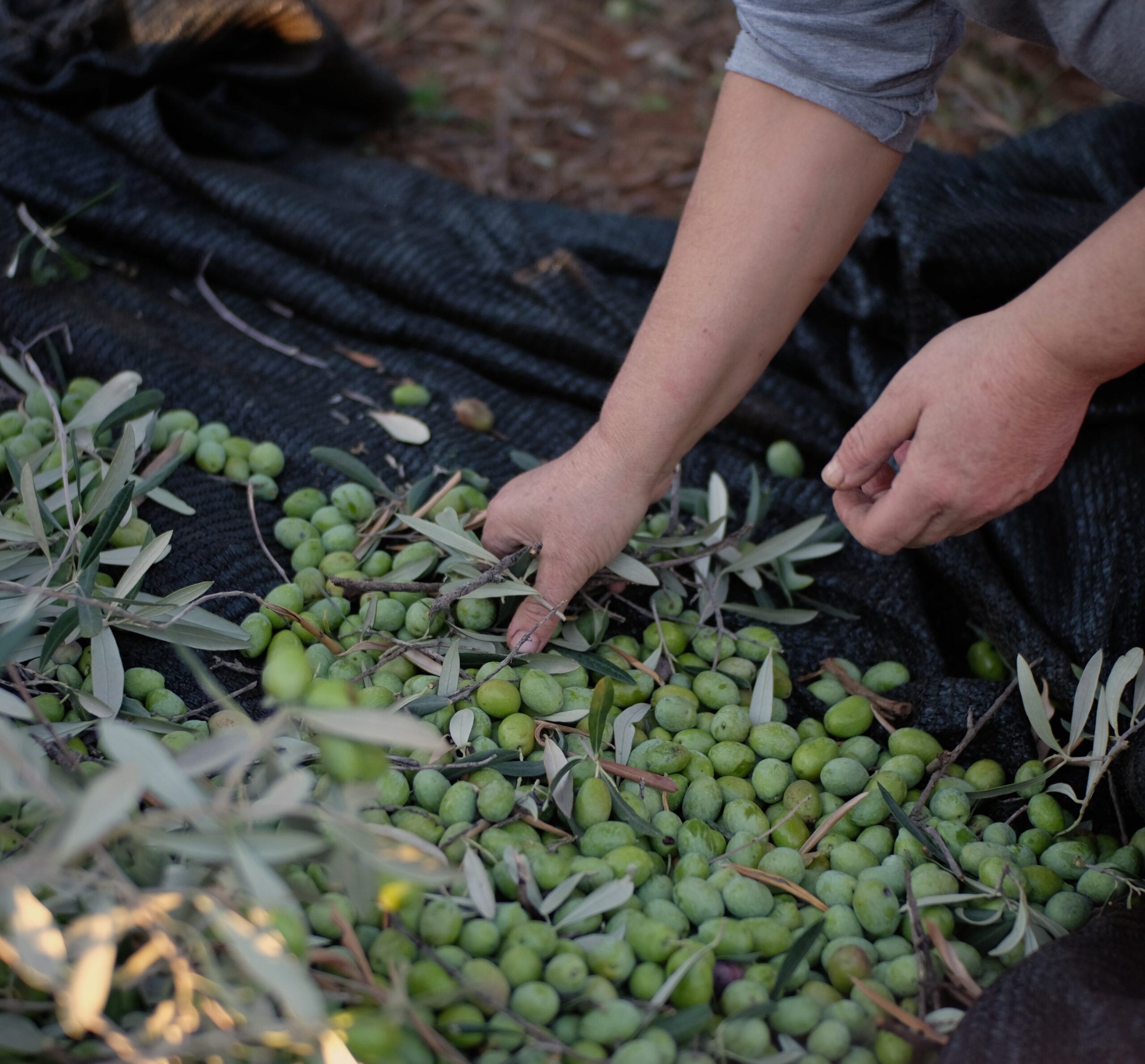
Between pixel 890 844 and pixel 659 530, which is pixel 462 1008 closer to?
pixel 890 844

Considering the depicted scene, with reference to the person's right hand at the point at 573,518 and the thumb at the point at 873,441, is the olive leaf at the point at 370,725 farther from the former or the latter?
the thumb at the point at 873,441

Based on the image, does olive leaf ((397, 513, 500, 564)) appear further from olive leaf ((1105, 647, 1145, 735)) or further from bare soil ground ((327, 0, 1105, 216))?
bare soil ground ((327, 0, 1105, 216))

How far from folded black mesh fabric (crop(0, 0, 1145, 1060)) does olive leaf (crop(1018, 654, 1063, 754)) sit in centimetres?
5

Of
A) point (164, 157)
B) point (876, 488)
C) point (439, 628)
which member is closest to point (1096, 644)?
point (876, 488)

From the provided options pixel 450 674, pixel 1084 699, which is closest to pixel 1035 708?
pixel 1084 699

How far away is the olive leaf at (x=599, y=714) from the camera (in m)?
1.06

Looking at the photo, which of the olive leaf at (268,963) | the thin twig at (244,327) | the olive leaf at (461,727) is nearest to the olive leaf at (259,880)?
the olive leaf at (268,963)

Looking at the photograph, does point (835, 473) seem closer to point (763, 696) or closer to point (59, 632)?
point (763, 696)

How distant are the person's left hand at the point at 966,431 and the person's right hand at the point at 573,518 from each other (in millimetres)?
234

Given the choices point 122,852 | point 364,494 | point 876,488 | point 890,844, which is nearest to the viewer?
point 122,852

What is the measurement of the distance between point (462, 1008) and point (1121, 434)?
3.79 feet

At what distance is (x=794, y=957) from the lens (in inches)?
34.9

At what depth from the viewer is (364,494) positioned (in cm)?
141

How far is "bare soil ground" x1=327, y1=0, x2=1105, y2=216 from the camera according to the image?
2.60 m
